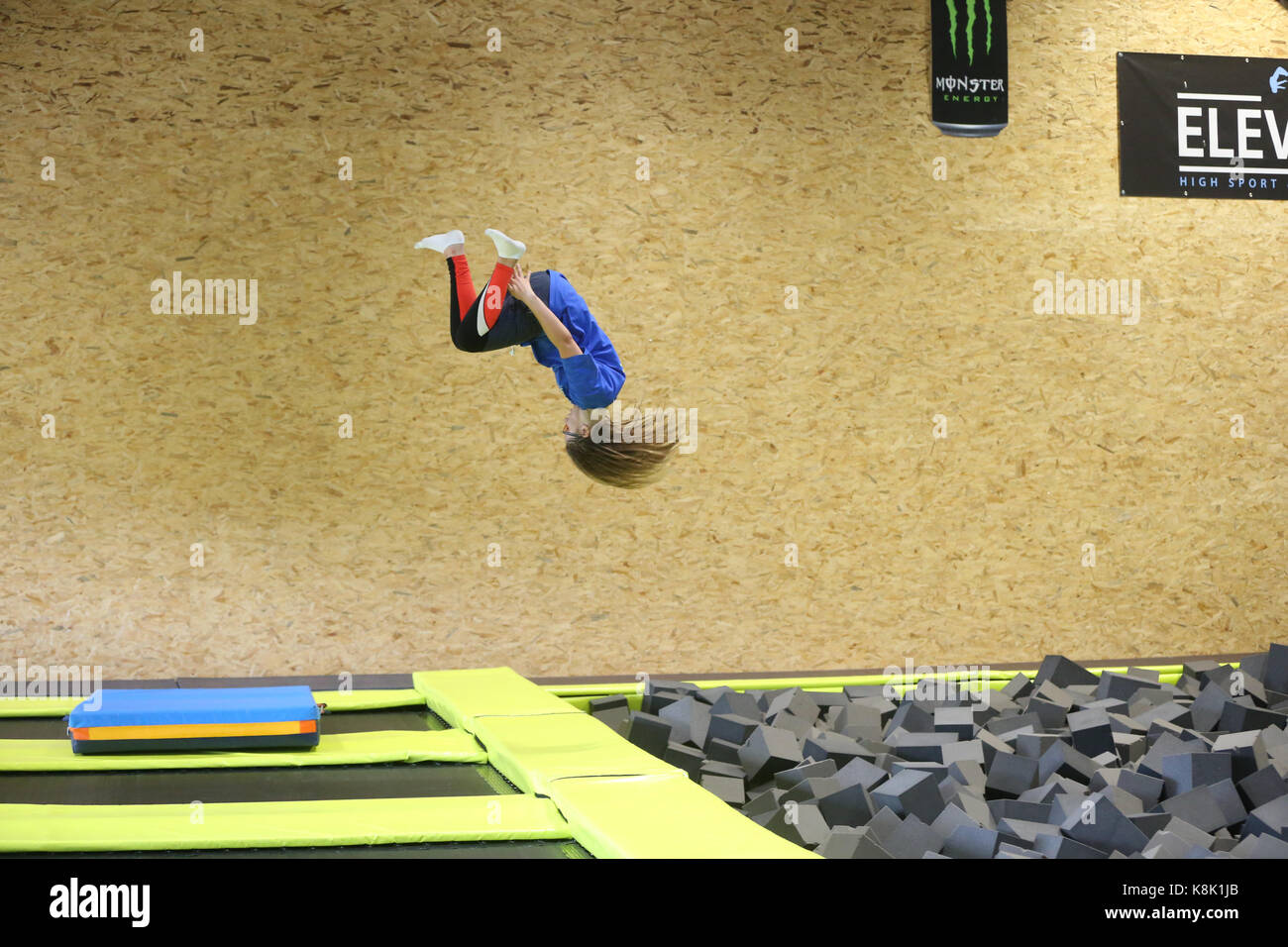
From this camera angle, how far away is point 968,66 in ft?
15.6

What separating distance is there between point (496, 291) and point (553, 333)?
0.14 meters

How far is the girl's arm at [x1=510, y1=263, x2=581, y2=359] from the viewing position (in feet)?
7.29

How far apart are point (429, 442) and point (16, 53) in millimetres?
2072

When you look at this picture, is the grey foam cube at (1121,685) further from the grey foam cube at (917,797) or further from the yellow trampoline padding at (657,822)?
the yellow trampoline padding at (657,822)

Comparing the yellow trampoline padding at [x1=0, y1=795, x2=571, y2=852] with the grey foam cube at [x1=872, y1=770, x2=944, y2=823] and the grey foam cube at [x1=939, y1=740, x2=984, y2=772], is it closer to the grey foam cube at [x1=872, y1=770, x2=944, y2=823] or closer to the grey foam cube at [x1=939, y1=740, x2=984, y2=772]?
the grey foam cube at [x1=872, y1=770, x2=944, y2=823]

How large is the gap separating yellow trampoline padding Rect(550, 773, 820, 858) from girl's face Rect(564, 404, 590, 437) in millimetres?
867

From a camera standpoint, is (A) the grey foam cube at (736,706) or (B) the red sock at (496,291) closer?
(B) the red sock at (496,291)

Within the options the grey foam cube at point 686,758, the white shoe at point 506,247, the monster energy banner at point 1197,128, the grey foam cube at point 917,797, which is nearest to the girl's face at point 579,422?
the white shoe at point 506,247

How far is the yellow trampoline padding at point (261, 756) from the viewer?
2.19 m

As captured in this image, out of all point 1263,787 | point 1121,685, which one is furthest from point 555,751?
point 1121,685

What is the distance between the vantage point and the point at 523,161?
4.46 metres

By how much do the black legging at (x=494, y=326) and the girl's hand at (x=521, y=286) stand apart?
4 cm

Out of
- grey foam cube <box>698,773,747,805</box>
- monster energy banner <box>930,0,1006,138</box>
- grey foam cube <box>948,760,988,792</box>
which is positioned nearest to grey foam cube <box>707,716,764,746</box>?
grey foam cube <box>698,773,747,805</box>
